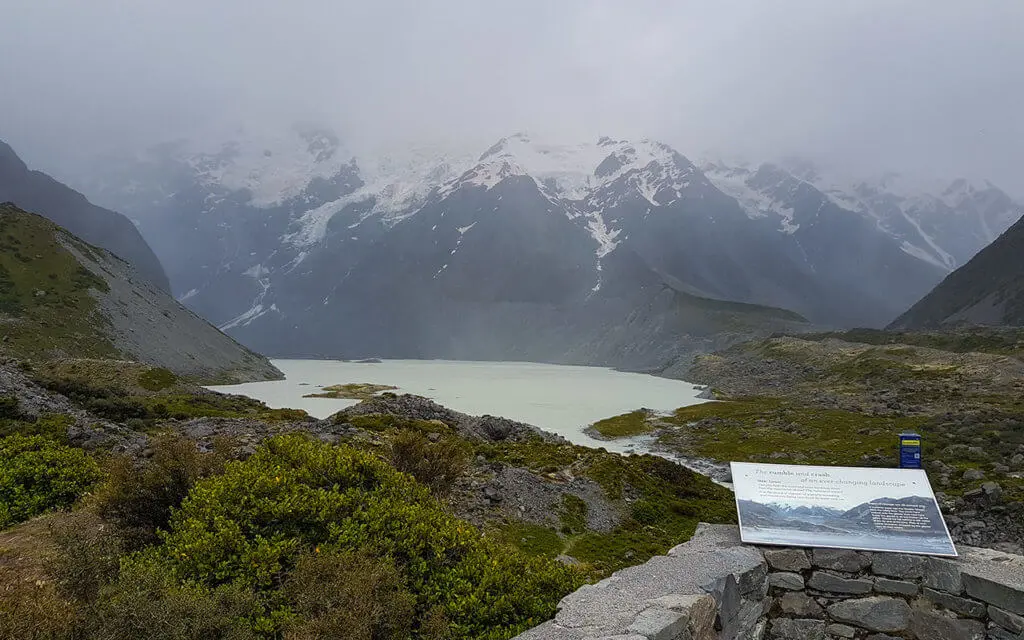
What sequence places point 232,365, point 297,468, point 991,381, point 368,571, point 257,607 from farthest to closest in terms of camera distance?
1. point 232,365
2. point 991,381
3. point 297,468
4. point 368,571
5. point 257,607

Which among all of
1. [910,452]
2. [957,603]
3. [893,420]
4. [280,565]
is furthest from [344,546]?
[893,420]

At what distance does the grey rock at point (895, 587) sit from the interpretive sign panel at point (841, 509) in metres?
0.76

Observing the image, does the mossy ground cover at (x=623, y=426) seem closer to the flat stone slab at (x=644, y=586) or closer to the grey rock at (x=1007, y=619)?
the flat stone slab at (x=644, y=586)

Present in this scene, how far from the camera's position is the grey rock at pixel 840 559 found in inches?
351

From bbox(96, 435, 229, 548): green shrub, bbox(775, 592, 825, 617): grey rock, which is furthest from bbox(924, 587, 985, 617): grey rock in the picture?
bbox(96, 435, 229, 548): green shrub

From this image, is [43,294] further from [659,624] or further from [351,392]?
[659,624]

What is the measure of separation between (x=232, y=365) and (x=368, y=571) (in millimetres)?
111852

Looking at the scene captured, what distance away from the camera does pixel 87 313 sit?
8438 cm

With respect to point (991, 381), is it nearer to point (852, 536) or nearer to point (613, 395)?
point (613, 395)

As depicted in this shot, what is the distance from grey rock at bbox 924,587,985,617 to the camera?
8195mm

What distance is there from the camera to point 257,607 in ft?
22.9

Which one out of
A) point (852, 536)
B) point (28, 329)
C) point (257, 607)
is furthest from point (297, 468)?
point (28, 329)

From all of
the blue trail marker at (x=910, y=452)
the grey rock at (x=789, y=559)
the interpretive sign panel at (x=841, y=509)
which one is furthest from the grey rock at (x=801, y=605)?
the blue trail marker at (x=910, y=452)

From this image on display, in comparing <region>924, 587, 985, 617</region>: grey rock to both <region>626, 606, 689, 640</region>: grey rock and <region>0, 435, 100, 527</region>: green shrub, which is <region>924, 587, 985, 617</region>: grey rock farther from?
<region>0, 435, 100, 527</region>: green shrub
